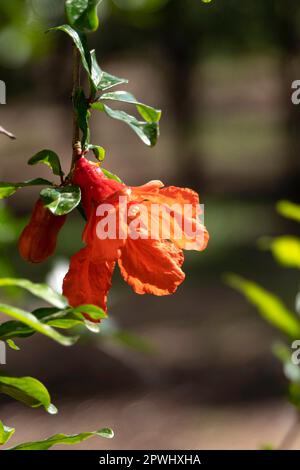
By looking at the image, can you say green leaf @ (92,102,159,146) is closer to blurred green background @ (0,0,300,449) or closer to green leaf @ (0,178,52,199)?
green leaf @ (0,178,52,199)

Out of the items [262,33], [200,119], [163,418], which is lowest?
[163,418]

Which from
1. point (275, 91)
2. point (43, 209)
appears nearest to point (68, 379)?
point (43, 209)

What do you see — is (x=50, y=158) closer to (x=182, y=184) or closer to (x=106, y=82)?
(x=106, y=82)

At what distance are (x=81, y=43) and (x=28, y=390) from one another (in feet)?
0.92

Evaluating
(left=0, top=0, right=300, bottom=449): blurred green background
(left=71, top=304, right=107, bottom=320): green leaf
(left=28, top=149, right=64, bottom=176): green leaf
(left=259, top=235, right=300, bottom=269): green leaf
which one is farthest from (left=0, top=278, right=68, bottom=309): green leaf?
(left=259, top=235, right=300, bottom=269): green leaf

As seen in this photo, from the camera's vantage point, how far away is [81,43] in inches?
27.4

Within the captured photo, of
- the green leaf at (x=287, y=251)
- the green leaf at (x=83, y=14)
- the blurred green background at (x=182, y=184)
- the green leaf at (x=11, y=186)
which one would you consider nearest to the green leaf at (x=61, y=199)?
the green leaf at (x=11, y=186)

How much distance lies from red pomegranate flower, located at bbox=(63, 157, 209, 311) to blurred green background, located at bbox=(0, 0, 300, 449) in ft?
1.26

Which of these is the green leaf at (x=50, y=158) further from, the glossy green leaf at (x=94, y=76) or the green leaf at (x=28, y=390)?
the green leaf at (x=28, y=390)

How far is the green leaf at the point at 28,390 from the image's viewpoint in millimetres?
720

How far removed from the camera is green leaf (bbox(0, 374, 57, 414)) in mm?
720

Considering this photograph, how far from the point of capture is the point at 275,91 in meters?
13.1
